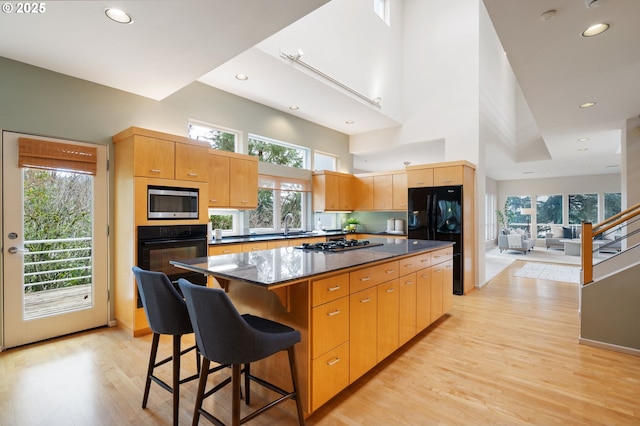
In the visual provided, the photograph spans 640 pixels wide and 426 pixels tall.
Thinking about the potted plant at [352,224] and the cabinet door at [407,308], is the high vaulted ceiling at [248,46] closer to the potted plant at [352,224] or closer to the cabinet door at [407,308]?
the cabinet door at [407,308]

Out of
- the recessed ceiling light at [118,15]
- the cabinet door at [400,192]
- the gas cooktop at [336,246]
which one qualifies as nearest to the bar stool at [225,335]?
the gas cooktop at [336,246]

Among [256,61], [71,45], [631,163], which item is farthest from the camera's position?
[631,163]

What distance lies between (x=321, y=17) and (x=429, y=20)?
2.93 metres

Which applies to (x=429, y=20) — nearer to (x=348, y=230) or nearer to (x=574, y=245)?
(x=348, y=230)

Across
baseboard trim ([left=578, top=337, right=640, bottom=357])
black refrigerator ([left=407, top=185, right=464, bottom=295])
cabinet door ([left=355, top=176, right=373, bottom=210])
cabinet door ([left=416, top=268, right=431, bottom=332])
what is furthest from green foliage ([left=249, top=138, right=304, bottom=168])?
baseboard trim ([left=578, top=337, right=640, bottom=357])

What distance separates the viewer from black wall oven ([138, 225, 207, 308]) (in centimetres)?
321

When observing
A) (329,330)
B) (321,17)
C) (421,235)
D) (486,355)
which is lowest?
(486,355)

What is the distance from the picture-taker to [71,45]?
2.62 metres

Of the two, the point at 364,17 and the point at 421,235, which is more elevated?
the point at 364,17

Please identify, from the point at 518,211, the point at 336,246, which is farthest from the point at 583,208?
the point at 336,246

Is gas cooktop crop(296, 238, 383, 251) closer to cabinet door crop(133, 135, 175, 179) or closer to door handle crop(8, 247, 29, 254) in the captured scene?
cabinet door crop(133, 135, 175, 179)

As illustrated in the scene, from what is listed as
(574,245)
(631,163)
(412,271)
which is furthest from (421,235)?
(574,245)

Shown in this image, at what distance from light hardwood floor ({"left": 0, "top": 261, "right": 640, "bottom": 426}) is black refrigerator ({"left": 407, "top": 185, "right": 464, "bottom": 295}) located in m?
1.66

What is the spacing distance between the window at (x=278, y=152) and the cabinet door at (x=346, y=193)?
2.66 feet
